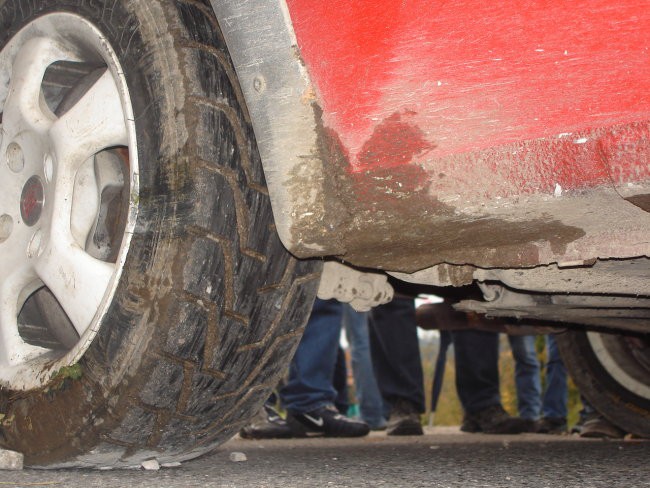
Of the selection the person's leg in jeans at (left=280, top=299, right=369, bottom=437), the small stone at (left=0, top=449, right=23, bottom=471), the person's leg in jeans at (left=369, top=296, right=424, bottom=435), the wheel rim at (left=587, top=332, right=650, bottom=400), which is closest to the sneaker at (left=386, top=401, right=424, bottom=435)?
the person's leg in jeans at (left=369, top=296, right=424, bottom=435)

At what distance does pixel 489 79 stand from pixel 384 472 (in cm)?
93

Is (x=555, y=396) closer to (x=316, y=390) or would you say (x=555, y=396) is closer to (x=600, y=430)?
(x=600, y=430)

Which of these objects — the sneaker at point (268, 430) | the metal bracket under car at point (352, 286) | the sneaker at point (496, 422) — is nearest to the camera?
the metal bracket under car at point (352, 286)

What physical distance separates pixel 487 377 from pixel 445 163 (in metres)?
2.81

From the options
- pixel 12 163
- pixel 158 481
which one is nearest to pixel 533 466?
pixel 158 481

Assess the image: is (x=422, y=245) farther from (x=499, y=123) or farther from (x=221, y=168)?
(x=221, y=168)

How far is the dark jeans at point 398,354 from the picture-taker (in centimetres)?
362

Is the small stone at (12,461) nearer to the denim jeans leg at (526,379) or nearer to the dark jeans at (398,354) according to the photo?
the dark jeans at (398,354)

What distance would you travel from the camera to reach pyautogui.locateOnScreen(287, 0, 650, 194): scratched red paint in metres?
1.11

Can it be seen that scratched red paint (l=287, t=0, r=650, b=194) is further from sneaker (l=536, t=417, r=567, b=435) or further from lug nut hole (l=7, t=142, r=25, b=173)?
sneaker (l=536, t=417, r=567, b=435)

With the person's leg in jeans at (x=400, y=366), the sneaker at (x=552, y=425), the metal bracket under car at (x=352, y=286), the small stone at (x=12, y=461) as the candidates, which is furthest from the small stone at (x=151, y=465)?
the sneaker at (x=552, y=425)

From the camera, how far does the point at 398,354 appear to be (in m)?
3.60

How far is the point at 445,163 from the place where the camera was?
1.24 m

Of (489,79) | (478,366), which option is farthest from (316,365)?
(489,79)
